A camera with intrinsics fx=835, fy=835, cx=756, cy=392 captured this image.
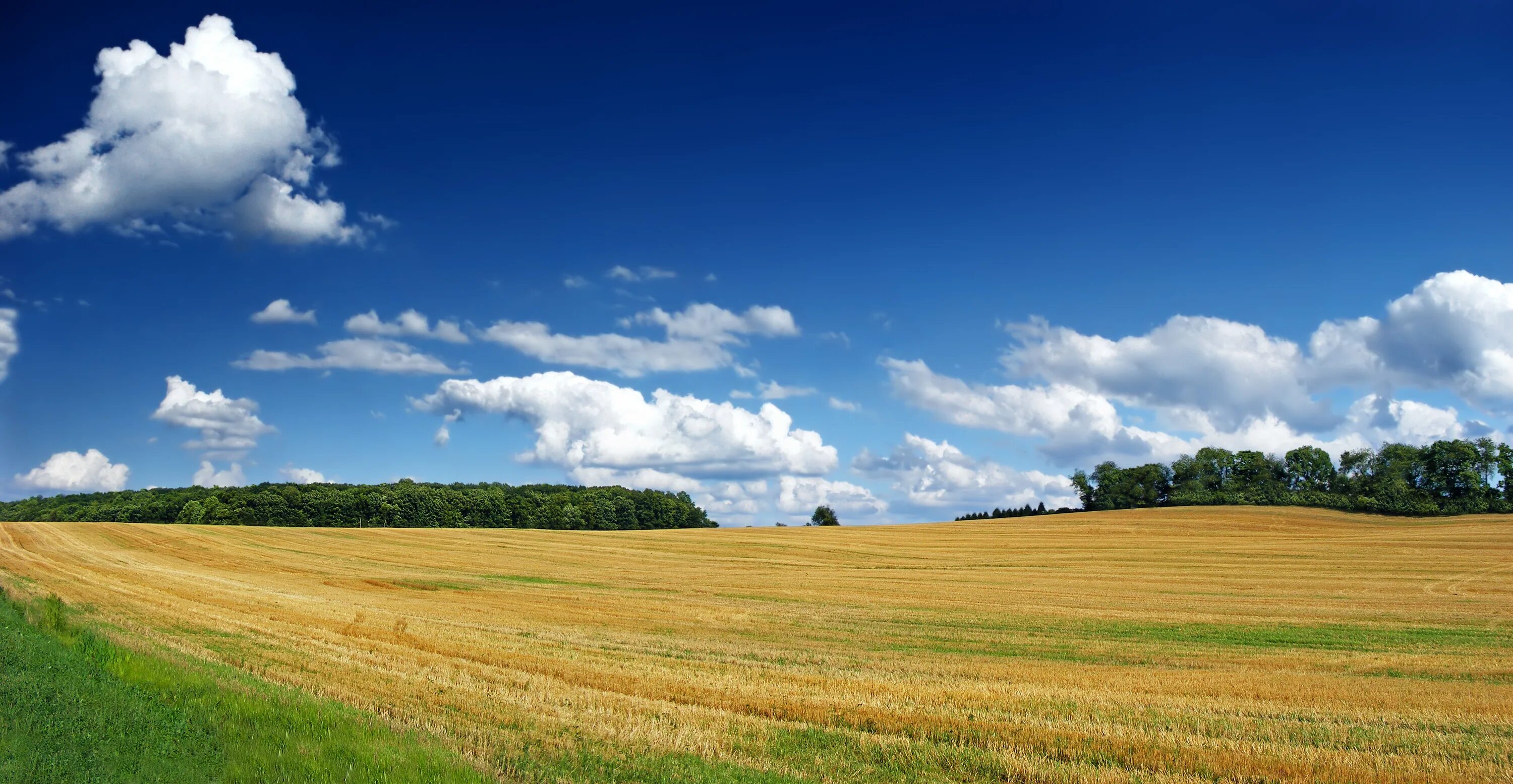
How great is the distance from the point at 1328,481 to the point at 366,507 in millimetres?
118424

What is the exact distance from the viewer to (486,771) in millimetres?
8172

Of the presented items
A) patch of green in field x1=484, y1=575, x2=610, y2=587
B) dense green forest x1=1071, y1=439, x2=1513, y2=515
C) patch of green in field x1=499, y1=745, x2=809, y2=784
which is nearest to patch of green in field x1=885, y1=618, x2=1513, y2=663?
patch of green in field x1=499, y1=745, x2=809, y2=784

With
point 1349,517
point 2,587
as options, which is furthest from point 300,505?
point 1349,517

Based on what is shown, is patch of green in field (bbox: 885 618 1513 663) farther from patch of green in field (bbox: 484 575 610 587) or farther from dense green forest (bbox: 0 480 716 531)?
dense green forest (bbox: 0 480 716 531)

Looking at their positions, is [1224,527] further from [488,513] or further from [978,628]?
[488,513]

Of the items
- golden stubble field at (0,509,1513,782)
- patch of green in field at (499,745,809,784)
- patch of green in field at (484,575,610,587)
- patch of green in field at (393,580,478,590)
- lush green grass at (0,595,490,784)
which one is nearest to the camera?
lush green grass at (0,595,490,784)

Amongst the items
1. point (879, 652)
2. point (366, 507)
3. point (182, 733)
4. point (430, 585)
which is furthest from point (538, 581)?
point (366, 507)

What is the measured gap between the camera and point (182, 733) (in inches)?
354

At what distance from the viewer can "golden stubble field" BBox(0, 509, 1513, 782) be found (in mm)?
9711

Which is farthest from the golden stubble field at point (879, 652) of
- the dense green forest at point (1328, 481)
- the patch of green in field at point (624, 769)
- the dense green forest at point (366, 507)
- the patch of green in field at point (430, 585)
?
the dense green forest at point (366, 507)

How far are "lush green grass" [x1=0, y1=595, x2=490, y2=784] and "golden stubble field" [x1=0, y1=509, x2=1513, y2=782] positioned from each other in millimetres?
1032

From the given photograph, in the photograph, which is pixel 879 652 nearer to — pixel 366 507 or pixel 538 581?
pixel 538 581

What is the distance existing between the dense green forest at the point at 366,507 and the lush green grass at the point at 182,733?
86.4 m

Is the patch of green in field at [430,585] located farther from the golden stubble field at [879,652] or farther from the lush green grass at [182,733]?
the lush green grass at [182,733]
